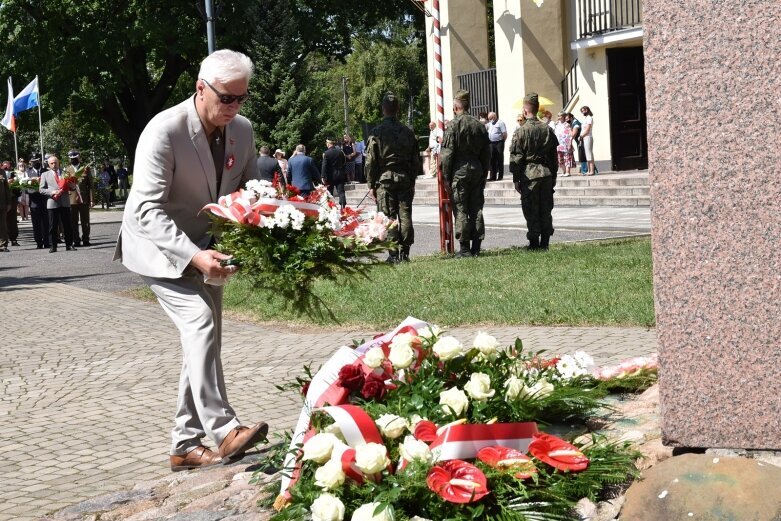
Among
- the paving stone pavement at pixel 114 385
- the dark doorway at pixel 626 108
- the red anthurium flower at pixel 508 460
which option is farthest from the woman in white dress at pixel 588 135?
the red anthurium flower at pixel 508 460

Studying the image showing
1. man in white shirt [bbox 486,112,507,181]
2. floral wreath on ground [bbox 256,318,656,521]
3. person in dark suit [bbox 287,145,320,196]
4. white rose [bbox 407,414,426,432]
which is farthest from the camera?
man in white shirt [bbox 486,112,507,181]

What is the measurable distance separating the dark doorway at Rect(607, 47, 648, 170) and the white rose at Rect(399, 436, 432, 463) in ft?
90.5

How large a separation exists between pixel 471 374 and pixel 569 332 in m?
4.30

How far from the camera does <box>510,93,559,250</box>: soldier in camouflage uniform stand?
15.4 meters

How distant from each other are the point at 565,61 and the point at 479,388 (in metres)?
29.4

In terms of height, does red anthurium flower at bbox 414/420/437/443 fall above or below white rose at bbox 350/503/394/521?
above

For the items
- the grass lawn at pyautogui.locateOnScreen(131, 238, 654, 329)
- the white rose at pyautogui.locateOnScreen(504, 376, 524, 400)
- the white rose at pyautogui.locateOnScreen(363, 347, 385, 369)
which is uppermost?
the white rose at pyautogui.locateOnScreen(363, 347, 385, 369)

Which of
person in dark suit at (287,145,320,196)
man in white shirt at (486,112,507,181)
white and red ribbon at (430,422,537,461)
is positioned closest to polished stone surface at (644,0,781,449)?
white and red ribbon at (430,422,537,461)

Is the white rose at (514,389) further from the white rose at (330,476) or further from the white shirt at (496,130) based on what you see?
the white shirt at (496,130)

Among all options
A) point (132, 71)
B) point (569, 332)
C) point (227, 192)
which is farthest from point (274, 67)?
point (227, 192)

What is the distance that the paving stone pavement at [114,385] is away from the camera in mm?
5777

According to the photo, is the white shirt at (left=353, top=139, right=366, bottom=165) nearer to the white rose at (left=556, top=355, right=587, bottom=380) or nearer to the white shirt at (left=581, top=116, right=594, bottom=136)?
the white shirt at (left=581, top=116, right=594, bottom=136)

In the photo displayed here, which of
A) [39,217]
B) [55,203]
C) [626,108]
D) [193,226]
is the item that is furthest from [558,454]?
[626,108]

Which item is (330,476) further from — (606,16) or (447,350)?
(606,16)
